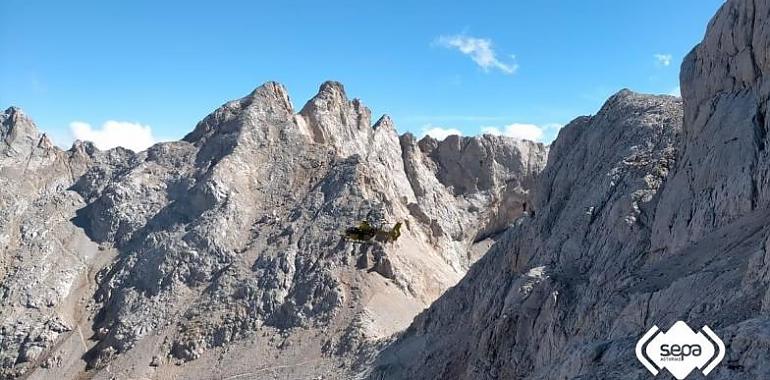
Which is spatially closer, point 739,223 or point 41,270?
point 739,223

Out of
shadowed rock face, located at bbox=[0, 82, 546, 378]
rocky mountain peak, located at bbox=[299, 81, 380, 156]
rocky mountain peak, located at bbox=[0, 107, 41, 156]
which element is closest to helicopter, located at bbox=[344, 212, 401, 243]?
shadowed rock face, located at bbox=[0, 82, 546, 378]

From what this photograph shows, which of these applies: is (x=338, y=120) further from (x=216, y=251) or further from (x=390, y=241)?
(x=216, y=251)

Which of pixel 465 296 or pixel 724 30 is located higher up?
pixel 724 30

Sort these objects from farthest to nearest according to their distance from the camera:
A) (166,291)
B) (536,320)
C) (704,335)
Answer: (166,291) → (536,320) → (704,335)

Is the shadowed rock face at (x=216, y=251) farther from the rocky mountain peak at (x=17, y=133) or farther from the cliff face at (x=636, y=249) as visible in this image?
the cliff face at (x=636, y=249)

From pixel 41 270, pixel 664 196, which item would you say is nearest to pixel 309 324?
pixel 41 270

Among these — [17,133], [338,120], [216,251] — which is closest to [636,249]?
[216,251]

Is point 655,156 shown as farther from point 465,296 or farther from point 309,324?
point 309,324
